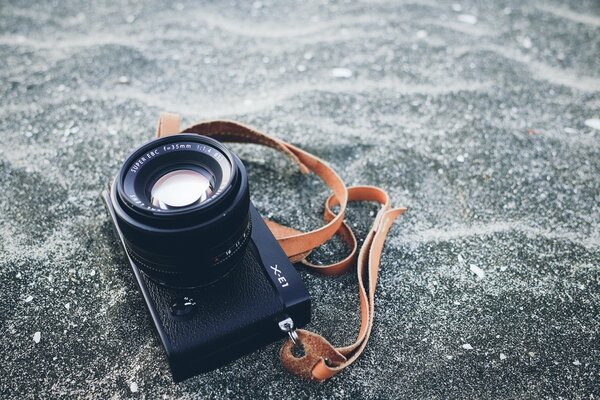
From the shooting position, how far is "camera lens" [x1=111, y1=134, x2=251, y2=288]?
0.75 metres

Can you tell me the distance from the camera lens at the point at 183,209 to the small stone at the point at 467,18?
48.3 inches

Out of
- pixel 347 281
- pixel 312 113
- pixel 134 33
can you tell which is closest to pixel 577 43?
pixel 312 113

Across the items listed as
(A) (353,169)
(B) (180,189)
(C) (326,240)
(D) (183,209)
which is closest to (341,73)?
(A) (353,169)

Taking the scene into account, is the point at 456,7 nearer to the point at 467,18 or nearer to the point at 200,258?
the point at 467,18

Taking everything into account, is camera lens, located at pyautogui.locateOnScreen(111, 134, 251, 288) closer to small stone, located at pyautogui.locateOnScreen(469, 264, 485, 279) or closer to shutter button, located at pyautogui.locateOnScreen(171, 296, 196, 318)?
shutter button, located at pyautogui.locateOnScreen(171, 296, 196, 318)

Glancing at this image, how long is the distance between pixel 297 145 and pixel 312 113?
131mm

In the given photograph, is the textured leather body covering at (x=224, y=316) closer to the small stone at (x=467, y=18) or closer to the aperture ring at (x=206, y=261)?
the aperture ring at (x=206, y=261)

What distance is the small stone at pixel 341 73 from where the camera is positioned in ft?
5.14

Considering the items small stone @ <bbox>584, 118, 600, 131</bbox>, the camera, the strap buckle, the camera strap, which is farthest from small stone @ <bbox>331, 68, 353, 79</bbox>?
the strap buckle

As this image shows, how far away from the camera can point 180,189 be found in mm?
873

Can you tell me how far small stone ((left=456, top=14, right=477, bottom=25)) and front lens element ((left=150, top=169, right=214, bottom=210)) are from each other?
1250 mm

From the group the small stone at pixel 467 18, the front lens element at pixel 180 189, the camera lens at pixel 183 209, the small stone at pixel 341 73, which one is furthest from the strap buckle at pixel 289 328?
the small stone at pixel 467 18

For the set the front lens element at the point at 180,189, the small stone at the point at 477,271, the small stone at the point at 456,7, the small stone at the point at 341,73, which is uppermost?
the small stone at the point at 456,7

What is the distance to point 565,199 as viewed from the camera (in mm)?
1259
